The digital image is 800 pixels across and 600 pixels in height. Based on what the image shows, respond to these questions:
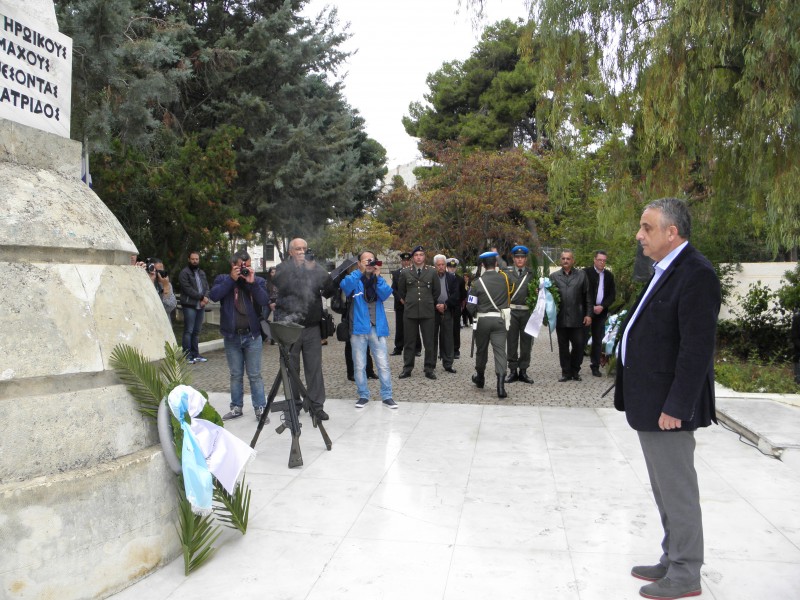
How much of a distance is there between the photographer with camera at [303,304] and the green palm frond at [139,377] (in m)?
3.32

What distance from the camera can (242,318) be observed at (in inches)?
280

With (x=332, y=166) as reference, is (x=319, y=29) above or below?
above

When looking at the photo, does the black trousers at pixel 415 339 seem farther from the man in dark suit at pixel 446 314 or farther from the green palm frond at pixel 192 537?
the green palm frond at pixel 192 537

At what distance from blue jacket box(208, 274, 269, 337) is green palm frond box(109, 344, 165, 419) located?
344 centimetres

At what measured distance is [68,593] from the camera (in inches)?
125

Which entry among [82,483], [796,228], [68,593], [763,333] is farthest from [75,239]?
[763,333]

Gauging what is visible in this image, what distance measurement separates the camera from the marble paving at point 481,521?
11.4 ft

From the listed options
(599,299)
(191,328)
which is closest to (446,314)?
(599,299)

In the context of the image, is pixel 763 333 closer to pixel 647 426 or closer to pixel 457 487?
pixel 457 487

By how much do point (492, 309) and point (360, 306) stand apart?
75.4 inches

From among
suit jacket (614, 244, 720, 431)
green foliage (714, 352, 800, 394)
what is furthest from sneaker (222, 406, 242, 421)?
green foliage (714, 352, 800, 394)

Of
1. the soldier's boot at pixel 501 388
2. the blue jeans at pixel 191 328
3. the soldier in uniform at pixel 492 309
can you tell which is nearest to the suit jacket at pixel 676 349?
the soldier's boot at pixel 501 388

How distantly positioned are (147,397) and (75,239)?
926 millimetres

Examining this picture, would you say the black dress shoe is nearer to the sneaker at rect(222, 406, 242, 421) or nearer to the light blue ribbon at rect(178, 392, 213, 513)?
the sneaker at rect(222, 406, 242, 421)
